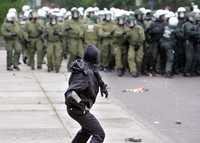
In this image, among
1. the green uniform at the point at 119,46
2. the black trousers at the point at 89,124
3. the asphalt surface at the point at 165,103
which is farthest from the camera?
the green uniform at the point at 119,46

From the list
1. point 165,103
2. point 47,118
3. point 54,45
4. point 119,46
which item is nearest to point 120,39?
point 119,46

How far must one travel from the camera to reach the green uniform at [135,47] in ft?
66.1

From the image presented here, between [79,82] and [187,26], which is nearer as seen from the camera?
[79,82]

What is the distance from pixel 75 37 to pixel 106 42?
1136 millimetres

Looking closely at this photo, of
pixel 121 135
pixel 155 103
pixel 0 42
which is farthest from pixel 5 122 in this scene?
pixel 0 42

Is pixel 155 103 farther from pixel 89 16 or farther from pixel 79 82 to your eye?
pixel 89 16

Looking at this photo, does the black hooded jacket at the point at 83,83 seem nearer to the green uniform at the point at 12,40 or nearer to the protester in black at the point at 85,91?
the protester in black at the point at 85,91

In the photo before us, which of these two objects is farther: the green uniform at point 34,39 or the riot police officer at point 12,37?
the green uniform at point 34,39

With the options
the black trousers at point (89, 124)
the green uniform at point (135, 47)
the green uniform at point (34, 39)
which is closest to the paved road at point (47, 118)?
the black trousers at point (89, 124)

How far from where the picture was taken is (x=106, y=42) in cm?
2202

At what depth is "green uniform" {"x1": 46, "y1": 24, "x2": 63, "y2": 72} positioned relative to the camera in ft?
70.3

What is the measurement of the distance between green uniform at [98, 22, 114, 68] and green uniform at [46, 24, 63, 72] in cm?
133

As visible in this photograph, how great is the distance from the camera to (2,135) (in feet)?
36.0

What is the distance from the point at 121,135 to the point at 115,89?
6509 millimetres
